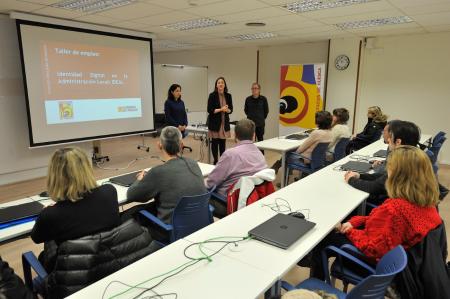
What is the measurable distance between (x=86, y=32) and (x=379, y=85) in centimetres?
589

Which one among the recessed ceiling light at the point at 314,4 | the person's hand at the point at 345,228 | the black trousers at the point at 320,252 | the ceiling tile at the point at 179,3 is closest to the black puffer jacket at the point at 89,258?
the black trousers at the point at 320,252

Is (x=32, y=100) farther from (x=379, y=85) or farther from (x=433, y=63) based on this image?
(x=433, y=63)

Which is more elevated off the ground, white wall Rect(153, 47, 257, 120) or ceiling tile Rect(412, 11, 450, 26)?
ceiling tile Rect(412, 11, 450, 26)

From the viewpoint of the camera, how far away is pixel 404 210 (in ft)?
5.55

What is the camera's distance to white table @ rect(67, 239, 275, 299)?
4.11 feet

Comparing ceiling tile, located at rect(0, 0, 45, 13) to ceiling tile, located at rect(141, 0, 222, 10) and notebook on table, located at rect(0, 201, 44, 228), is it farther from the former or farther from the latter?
notebook on table, located at rect(0, 201, 44, 228)

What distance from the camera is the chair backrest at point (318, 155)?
13.7ft

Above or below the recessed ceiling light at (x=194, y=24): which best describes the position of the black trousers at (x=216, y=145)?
below

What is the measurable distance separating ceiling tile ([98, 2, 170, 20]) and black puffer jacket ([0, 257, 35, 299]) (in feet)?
12.3

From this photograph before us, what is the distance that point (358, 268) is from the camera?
1873 mm

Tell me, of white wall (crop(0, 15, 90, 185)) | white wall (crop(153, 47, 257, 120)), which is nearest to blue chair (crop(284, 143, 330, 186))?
white wall (crop(0, 15, 90, 185))

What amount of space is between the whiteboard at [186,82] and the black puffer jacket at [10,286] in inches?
340

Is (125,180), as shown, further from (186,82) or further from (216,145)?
(186,82)

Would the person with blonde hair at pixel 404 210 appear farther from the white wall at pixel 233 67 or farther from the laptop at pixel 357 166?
the white wall at pixel 233 67
